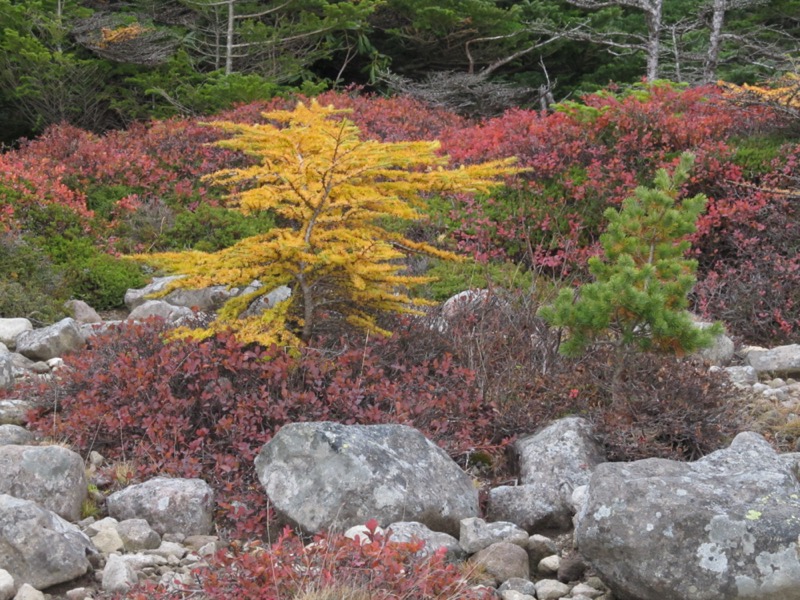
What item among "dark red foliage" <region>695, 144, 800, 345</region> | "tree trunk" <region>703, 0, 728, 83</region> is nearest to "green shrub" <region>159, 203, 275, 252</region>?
"dark red foliage" <region>695, 144, 800, 345</region>

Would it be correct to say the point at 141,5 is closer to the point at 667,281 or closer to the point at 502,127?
the point at 502,127

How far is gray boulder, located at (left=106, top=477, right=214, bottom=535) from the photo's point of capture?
13.7 ft

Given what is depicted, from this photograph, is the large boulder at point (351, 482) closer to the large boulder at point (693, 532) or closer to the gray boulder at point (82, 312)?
the large boulder at point (693, 532)

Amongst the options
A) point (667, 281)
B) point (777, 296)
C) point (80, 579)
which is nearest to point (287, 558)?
point (80, 579)

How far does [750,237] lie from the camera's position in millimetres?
9016

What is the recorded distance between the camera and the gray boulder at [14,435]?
5.04m

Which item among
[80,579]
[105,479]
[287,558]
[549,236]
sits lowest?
[549,236]

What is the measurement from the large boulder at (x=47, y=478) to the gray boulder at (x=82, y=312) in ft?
12.7

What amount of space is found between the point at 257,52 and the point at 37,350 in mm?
11180

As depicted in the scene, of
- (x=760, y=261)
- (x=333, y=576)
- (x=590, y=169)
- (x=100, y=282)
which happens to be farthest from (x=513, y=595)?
(x=590, y=169)

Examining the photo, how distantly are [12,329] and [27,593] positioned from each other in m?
4.30

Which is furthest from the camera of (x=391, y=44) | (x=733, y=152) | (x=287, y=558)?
(x=391, y=44)

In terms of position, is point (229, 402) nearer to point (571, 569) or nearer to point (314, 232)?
point (314, 232)

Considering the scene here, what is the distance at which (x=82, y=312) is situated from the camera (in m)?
8.09
